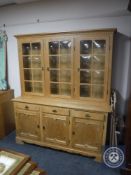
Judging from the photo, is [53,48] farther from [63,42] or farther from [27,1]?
[27,1]

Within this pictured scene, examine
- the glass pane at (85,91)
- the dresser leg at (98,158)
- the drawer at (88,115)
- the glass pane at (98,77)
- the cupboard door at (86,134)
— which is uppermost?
the glass pane at (98,77)

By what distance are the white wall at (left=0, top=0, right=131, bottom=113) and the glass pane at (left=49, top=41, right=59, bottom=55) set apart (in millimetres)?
374

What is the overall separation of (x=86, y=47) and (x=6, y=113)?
73.2 inches

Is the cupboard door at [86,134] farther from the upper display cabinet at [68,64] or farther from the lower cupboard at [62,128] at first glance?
the upper display cabinet at [68,64]

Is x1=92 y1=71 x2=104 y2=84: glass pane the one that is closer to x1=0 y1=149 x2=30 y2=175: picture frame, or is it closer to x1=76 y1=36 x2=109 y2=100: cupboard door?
x1=76 y1=36 x2=109 y2=100: cupboard door

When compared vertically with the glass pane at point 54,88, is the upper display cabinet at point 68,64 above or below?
above

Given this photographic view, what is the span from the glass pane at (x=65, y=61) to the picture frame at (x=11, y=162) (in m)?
1.41

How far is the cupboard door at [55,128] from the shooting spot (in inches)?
94.5

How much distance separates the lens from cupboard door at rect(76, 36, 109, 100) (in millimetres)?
2281

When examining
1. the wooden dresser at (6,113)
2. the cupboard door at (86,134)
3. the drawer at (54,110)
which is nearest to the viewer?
the cupboard door at (86,134)

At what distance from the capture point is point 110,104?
2312 millimetres

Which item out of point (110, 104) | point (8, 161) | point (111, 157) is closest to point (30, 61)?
point (110, 104)

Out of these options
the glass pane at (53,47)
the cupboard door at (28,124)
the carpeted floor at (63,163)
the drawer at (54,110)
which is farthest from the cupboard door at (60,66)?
the carpeted floor at (63,163)

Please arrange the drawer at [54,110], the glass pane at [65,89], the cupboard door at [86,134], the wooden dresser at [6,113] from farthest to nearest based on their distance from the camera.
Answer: the wooden dresser at [6,113], the glass pane at [65,89], the drawer at [54,110], the cupboard door at [86,134]
